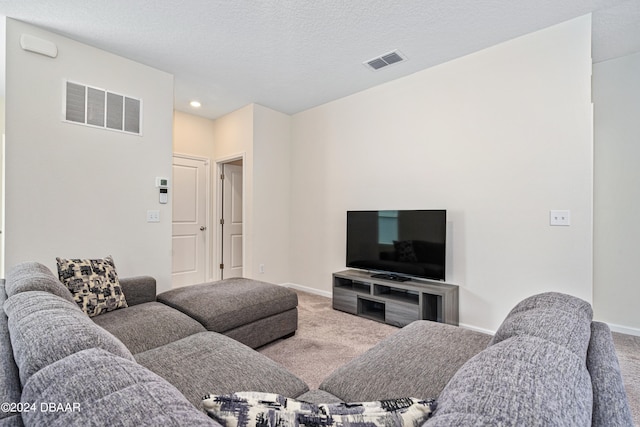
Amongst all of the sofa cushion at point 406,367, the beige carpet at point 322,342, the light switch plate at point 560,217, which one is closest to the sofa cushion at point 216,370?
the sofa cushion at point 406,367

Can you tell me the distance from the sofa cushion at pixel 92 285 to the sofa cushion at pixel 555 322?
2.38 metres

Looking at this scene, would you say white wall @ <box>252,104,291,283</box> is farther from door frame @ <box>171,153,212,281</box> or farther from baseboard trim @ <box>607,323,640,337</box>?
baseboard trim @ <box>607,323,640,337</box>

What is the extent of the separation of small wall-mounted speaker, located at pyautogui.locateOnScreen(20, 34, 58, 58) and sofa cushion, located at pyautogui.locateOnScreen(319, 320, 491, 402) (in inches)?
137

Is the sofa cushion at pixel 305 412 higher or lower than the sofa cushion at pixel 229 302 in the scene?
higher

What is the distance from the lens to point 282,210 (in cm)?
470

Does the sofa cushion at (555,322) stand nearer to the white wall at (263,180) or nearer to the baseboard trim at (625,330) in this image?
the baseboard trim at (625,330)

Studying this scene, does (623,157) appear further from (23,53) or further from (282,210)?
(23,53)

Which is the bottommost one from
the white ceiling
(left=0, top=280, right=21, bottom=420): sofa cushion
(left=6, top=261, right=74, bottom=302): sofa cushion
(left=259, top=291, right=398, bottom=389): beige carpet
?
(left=259, top=291, right=398, bottom=389): beige carpet

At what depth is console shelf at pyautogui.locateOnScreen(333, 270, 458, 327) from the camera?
2.89 metres

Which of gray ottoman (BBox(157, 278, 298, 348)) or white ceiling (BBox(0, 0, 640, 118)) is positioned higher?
white ceiling (BBox(0, 0, 640, 118))

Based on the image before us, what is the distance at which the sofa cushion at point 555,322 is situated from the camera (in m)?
0.86

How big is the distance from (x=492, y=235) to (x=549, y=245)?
1.43 feet

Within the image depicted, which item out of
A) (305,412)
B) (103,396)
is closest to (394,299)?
(305,412)

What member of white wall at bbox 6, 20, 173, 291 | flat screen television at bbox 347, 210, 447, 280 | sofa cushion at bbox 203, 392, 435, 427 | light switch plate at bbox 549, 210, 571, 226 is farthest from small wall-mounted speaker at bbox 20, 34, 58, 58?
light switch plate at bbox 549, 210, 571, 226
